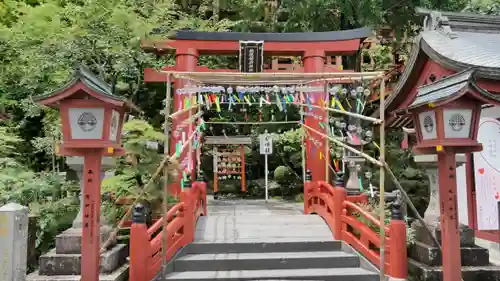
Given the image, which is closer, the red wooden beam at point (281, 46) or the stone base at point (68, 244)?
the stone base at point (68, 244)

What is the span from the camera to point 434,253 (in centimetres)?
561

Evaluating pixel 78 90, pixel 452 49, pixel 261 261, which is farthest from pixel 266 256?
pixel 452 49

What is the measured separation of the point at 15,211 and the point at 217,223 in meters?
4.88

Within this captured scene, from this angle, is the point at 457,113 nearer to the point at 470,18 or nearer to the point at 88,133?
the point at 88,133

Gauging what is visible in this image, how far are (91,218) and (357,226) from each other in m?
4.30

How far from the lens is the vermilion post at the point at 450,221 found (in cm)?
442

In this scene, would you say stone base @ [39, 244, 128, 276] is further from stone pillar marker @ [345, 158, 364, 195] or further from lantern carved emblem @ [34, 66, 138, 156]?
stone pillar marker @ [345, 158, 364, 195]

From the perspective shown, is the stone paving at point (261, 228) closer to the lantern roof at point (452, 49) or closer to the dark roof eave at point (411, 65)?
the lantern roof at point (452, 49)

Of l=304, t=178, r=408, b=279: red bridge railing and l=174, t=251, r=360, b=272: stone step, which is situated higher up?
l=304, t=178, r=408, b=279: red bridge railing

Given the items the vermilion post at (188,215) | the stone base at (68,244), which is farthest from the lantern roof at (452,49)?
the stone base at (68,244)

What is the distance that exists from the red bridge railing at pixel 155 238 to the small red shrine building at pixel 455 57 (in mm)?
4395

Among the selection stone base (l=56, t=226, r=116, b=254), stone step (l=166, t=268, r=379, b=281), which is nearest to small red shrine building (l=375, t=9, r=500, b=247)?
stone step (l=166, t=268, r=379, b=281)

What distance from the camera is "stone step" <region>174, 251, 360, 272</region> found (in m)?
6.16

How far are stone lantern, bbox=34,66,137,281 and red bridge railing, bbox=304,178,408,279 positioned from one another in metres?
4.01
